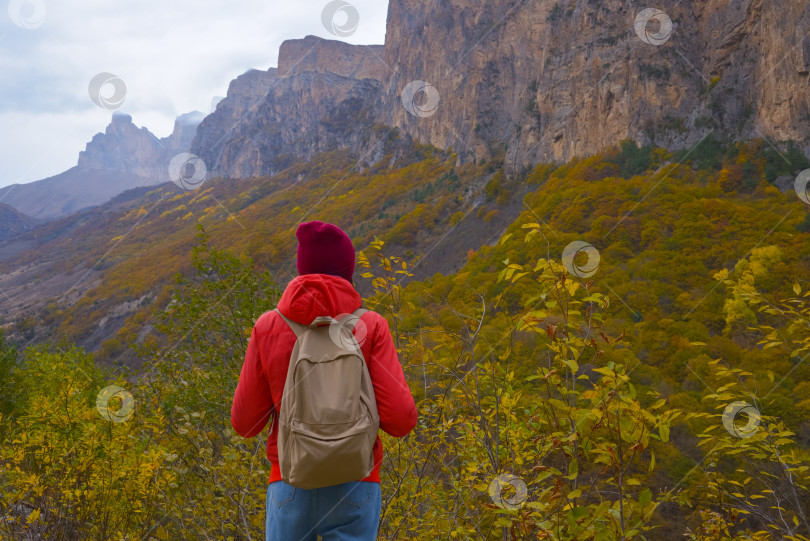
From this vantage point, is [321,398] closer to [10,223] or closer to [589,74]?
[589,74]

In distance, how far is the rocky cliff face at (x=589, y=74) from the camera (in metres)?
A: 32.4

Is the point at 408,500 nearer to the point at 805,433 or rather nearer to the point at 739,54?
the point at 805,433

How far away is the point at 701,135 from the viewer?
3556cm

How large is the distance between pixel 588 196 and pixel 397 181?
4356 cm
